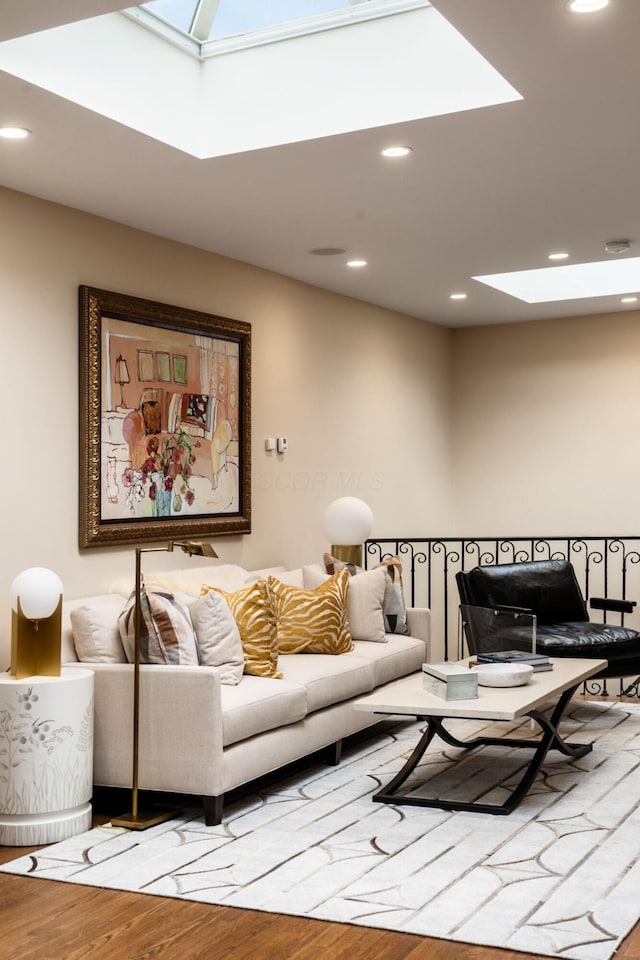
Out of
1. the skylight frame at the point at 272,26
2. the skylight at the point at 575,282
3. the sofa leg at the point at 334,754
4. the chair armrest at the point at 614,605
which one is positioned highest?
the skylight frame at the point at 272,26

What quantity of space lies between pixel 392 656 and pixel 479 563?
3.17m

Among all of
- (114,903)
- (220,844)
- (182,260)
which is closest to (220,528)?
(182,260)

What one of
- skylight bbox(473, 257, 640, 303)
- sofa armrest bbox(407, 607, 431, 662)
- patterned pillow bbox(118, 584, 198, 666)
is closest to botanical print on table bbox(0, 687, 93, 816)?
patterned pillow bbox(118, 584, 198, 666)

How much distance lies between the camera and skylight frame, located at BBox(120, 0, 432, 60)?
13.5 feet

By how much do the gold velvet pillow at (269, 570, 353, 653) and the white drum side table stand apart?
5.25 feet

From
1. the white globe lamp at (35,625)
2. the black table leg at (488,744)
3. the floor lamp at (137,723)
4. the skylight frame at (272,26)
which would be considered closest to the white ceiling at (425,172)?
the skylight frame at (272,26)

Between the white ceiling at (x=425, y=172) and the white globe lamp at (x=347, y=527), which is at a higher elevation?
the white ceiling at (x=425, y=172)

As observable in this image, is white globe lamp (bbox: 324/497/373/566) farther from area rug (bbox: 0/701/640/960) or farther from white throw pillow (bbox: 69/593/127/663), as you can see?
white throw pillow (bbox: 69/593/127/663)

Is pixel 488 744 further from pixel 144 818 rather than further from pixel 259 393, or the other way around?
pixel 259 393

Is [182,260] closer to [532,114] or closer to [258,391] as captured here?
[258,391]

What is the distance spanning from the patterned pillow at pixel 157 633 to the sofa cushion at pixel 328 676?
677mm

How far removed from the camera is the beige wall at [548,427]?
28.0 ft

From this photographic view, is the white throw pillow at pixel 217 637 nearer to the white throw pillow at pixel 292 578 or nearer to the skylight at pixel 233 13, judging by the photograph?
the white throw pillow at pixel 292 578

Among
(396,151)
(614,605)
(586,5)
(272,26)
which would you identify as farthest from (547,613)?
(586,5)
